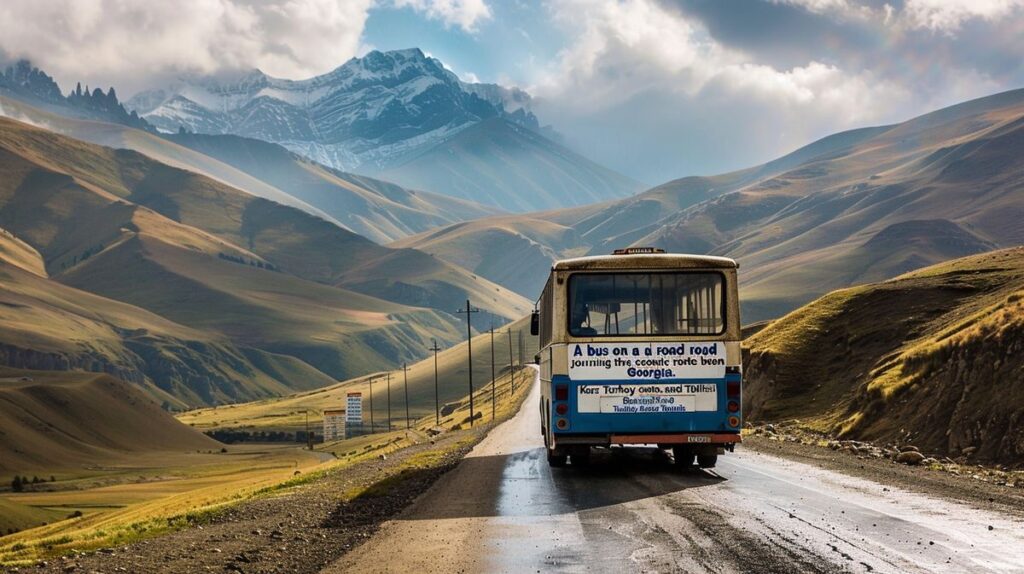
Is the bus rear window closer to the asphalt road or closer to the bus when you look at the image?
the bus

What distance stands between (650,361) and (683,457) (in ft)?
12.7

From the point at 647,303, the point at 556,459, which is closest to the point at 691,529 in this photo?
the point at 647,303

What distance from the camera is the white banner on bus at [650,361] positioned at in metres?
26.0

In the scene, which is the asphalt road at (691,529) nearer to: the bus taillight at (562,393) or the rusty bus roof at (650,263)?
the bus taillight at (562,393)

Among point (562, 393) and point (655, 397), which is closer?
point (655, 397)

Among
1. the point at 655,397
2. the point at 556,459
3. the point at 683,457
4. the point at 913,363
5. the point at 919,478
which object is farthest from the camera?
the point at 913,363

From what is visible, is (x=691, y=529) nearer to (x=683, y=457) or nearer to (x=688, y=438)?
(x=688, y=438)

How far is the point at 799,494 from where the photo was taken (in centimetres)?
2227

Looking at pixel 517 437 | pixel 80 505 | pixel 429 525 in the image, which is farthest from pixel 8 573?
pixel 80 505

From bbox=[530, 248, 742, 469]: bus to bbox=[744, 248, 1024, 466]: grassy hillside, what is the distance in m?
8.32

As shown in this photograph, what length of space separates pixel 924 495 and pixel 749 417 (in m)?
33.4

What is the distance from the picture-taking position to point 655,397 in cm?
2595

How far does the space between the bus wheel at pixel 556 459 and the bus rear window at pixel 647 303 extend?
557 centimetres

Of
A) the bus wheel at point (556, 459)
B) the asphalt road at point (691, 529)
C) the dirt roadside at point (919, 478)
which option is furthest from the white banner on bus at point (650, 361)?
the bus wheel at point (556, 459)
